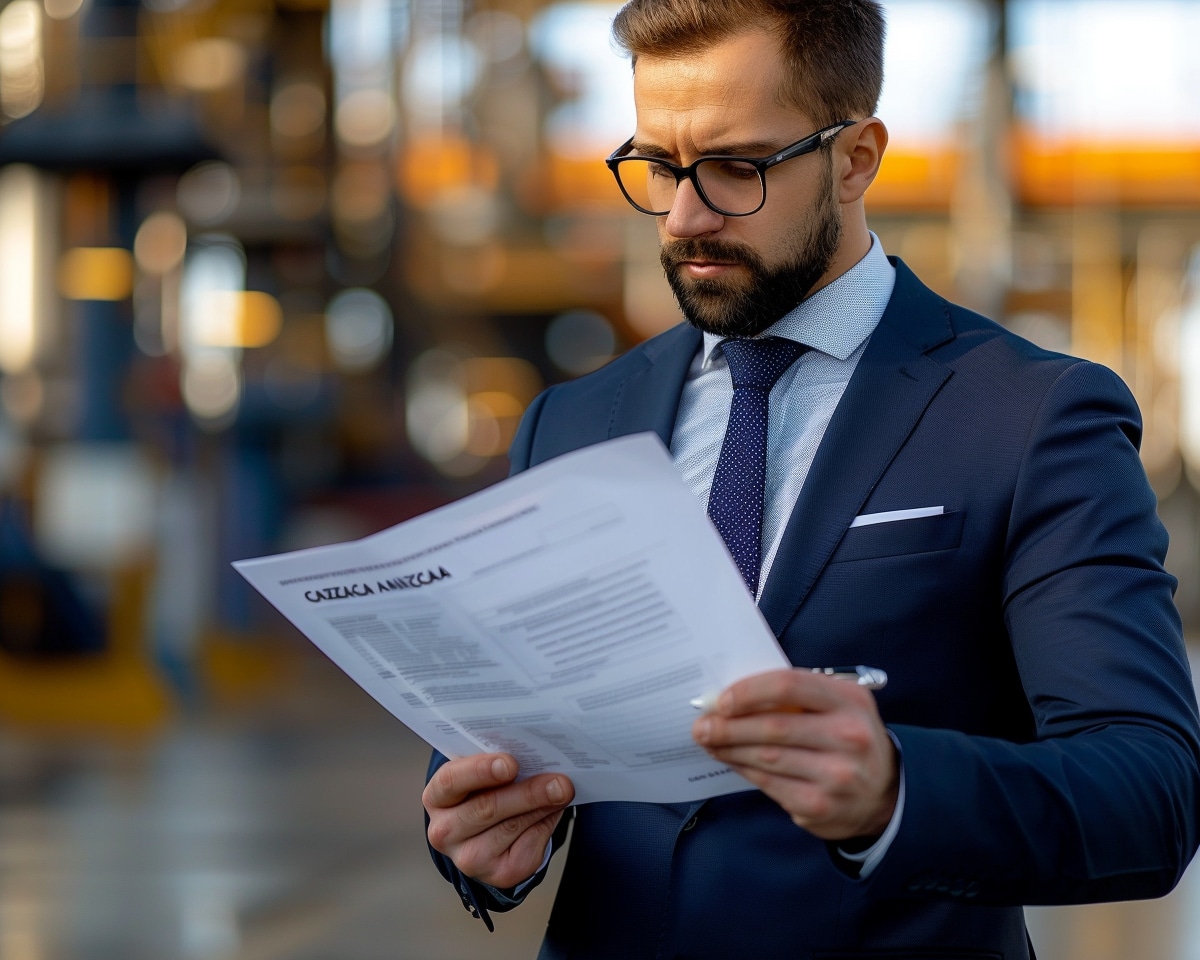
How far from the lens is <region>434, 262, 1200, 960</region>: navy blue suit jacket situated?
114cm

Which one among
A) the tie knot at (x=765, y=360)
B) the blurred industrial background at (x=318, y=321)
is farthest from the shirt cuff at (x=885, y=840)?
the blurred industrial background at (x=318, y=321)

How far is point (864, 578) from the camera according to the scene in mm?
1392

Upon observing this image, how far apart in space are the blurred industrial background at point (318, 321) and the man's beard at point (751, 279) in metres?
1.04

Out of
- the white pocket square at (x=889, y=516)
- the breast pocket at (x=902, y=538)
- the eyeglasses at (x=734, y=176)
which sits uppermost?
the eyeglasses at (x=734, y=176)

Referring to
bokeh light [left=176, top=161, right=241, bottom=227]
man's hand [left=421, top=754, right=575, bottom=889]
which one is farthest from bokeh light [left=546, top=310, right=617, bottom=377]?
man's hand [left=421, top=754, right=575, bottom=889]

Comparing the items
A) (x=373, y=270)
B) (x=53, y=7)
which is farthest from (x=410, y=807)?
(x=373, y=270)

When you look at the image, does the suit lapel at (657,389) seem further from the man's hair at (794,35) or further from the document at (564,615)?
the document at (564,615)

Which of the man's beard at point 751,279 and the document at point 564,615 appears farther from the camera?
the man's beard at point 751,279

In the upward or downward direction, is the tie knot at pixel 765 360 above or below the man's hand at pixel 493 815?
above

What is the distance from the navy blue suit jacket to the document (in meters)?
0.17

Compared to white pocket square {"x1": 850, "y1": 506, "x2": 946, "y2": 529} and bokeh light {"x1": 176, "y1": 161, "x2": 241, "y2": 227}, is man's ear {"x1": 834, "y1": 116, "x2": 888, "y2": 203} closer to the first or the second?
white pocket square {"x1": 850, "y1": 506, "x2": 946, "y2": 529}

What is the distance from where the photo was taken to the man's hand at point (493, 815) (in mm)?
1316

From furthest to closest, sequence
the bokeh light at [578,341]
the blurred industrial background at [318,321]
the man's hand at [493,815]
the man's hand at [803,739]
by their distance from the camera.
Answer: the bokeh light at [578,341]
the blurred industrial background at [318,321]
the man's hand at [493,815]
the man's hand at [803,739]

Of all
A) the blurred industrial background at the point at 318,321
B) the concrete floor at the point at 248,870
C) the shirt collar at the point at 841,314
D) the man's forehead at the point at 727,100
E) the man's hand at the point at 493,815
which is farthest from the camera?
the blurred industrial background at the point at 318,321
